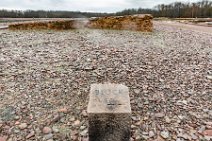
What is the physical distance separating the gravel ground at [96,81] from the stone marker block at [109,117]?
31.5 inches

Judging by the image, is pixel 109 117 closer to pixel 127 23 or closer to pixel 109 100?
pixel 109 100

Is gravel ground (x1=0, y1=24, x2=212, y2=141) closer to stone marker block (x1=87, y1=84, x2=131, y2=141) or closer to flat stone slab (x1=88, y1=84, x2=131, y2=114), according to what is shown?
stone marker block (x1=87, y1=84, x2=131, y2=141)

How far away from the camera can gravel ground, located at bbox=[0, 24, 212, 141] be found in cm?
499

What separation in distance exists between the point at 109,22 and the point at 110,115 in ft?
48.2

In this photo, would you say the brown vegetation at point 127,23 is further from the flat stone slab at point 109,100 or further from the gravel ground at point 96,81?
the flat stone slab at point 109,100

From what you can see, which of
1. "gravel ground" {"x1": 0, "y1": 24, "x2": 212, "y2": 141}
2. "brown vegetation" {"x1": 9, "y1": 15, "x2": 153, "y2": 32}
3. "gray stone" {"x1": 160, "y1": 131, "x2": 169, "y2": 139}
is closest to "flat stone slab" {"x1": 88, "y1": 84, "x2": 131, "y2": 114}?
"gravel ground" {"x1": 0, "y1": 24, "x2": 212, "y2": 141}

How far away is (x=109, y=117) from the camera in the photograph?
384cm

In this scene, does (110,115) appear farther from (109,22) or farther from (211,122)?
(109,22)

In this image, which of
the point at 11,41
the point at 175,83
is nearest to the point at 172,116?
the point at 175,83

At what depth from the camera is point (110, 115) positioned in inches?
151

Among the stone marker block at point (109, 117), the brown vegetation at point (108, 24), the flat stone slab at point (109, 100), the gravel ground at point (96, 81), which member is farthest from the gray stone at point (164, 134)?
the brown vegetation at point (108, 24)

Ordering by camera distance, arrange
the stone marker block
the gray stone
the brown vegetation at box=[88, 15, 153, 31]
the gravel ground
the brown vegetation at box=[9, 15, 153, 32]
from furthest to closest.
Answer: the brown vegetation at box=[88, 15, 153, 31] → the brown vegetation at box=[9, 15, 153, 32] → the gravel ground → the gray stone → the stone marker block

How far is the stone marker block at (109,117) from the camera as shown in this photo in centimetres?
384

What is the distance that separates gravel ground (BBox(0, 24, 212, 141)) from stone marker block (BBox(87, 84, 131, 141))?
0.80 metres
